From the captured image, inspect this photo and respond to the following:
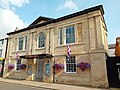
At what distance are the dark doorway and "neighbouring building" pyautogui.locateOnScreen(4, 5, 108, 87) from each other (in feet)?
1.83

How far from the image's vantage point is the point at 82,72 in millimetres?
11891

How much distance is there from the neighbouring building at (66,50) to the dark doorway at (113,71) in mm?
557

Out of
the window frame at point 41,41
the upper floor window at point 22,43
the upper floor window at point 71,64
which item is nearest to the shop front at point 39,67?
the window frame at point 41,41

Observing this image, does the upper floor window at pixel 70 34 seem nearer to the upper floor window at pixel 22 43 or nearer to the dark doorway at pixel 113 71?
the dark doorway at pixel 113 71

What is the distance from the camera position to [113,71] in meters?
10.9

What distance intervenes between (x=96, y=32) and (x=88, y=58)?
2.73 meters

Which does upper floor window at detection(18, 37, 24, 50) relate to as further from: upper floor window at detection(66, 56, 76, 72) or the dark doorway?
the dark doorway

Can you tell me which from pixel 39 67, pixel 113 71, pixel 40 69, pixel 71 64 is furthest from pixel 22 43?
pixel 113 71

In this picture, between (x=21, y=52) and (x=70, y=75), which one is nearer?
(x=70, y=75)

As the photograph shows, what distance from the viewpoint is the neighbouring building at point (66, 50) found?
11.5 meters

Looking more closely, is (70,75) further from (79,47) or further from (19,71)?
(19,71)

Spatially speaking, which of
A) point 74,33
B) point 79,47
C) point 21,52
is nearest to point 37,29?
point 21,52

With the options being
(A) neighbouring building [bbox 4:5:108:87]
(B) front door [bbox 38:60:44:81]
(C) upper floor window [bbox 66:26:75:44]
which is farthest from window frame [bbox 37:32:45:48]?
(C) upper floor window [bbox 66:26:75:44]

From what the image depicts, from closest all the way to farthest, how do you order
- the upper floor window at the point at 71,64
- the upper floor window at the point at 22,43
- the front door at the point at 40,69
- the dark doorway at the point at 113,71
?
the dark doorway at the point at 113,71 → the upper floor window at the point at 71,64 → the front door at the point at 40,69 → the upper floor window at the point at 22,43
